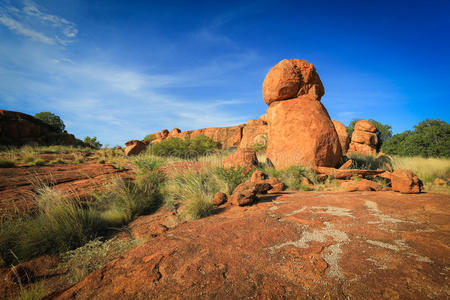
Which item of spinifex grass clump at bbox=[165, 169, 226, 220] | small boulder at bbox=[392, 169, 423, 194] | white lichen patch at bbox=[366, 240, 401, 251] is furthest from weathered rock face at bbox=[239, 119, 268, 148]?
white lichen patch at bbox=[366, 240, 401, 251]

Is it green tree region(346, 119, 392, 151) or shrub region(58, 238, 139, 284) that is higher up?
green tree region(346, 119, 392, 151)

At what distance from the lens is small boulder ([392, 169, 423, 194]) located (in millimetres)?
3443

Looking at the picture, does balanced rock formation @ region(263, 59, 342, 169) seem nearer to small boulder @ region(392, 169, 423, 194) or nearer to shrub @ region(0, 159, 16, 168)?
small boulder @ region(392, 169, 423, 194)

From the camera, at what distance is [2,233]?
2.66 meters

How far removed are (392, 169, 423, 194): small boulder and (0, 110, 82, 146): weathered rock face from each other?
22.9 meters

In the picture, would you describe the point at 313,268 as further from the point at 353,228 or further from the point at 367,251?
the point at 353,228

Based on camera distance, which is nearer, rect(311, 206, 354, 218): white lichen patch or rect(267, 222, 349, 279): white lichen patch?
rect(267, 222, 349, 279): white lichen patch

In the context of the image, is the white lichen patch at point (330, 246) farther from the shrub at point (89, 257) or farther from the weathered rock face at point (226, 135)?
the weathered rock face at point (226, 135)

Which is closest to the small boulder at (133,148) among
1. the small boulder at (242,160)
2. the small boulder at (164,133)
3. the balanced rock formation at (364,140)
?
the small boulder at (164,133)

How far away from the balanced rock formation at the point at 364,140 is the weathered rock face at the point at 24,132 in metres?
27.0

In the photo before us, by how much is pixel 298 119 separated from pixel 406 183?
14.5 ft

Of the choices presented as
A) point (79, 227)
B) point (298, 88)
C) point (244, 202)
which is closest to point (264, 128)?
point (298, 88)

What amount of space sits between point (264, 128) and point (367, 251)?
13846 mm

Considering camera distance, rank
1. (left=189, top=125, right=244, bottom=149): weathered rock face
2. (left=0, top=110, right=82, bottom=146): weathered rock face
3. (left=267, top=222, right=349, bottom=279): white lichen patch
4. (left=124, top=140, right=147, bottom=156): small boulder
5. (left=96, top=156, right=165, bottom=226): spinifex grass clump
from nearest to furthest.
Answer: (left=267, top=222, right=349, bottom=279): white lichen patch → (left=96, top=156, right=165, bottom=226): spinifex grass clump → (left=0, top=110, right=82, bottom=146): weathered rock face → (left=124, top=140, right=147, bottom=156): small boulder → (left=189, top=125, right=244, bottom=149): weathered rock face
